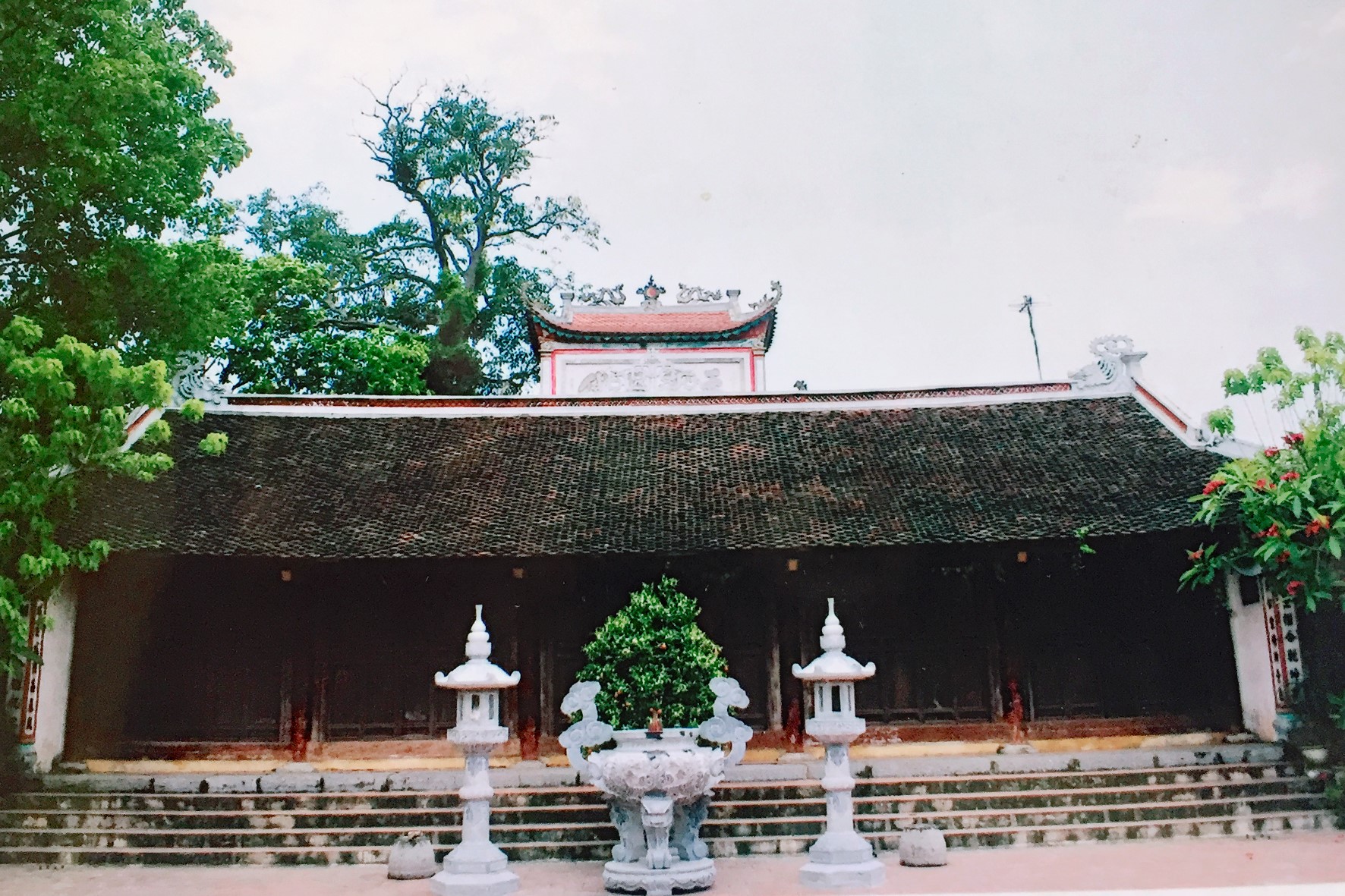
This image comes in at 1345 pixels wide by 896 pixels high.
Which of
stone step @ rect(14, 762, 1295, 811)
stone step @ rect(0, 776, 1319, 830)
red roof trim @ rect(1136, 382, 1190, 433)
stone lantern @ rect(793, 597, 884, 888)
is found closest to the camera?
stone lantern @ rect(793, 597, 884, 888)

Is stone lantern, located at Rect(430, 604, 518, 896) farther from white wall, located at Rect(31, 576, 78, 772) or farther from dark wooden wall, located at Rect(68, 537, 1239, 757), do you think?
white wall, located at Rect(31, 576, 78, 772)

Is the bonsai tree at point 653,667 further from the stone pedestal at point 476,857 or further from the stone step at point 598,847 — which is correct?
the stone pedestal at point 476,857

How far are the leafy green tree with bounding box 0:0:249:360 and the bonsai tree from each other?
260 inches

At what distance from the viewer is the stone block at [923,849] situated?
8508 millimetres

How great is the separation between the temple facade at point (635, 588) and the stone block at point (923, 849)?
3.08 meters

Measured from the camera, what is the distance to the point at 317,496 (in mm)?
12305

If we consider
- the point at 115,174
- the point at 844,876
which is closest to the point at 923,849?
the point at 844,876

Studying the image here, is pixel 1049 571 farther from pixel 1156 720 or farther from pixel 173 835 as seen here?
pixel 173 835

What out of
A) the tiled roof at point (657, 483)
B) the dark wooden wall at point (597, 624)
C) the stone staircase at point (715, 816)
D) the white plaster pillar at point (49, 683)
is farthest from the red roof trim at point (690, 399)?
the stone staircase at point (715, 816)

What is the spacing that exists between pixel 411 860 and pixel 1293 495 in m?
8.46

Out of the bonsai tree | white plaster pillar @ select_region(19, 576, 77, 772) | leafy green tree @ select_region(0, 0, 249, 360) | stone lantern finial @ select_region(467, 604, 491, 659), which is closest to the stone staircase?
white plaster pillar @ select_region(19, 576, 77, 772)

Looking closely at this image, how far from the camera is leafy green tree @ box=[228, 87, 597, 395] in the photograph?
2355 centimetres

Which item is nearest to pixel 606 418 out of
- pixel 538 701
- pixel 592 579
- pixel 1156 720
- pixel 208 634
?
pixel 592 579

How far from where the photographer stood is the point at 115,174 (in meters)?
11.5
